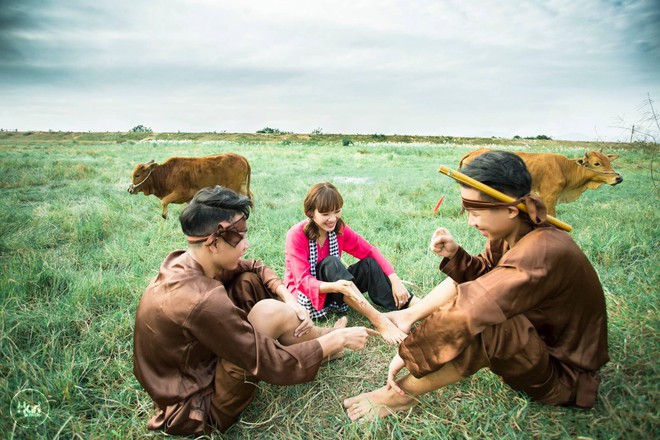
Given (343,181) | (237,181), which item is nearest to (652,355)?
(237,181)

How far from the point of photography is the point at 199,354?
1.94 metres

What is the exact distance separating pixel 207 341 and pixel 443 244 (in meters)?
1.48

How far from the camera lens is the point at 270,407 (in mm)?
2299

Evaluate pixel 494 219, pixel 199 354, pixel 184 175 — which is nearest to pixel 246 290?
pixel 199 354

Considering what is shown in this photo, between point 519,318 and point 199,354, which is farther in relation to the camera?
point 199,354

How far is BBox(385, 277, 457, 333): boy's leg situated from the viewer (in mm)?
2938

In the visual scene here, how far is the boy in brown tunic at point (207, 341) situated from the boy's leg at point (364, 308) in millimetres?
710

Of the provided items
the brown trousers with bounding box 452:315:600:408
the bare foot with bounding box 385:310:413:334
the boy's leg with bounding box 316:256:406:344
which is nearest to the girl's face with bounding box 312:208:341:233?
the boy's leg with bounding box 316:256:406:344

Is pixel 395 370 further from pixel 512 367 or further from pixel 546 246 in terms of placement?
pixel 546 246

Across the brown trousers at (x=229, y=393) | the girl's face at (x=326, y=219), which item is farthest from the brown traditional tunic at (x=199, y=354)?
the girl's face at (x=326, y=219)

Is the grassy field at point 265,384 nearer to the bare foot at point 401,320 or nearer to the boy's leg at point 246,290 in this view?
the bare foot at point 401,320

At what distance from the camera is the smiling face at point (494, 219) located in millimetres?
1897

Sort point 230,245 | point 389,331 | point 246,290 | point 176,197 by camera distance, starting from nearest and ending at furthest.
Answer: point 230,245 < point 246,290 < point 389,331 < point 176,197

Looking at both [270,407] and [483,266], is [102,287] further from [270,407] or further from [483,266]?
[483,266]
